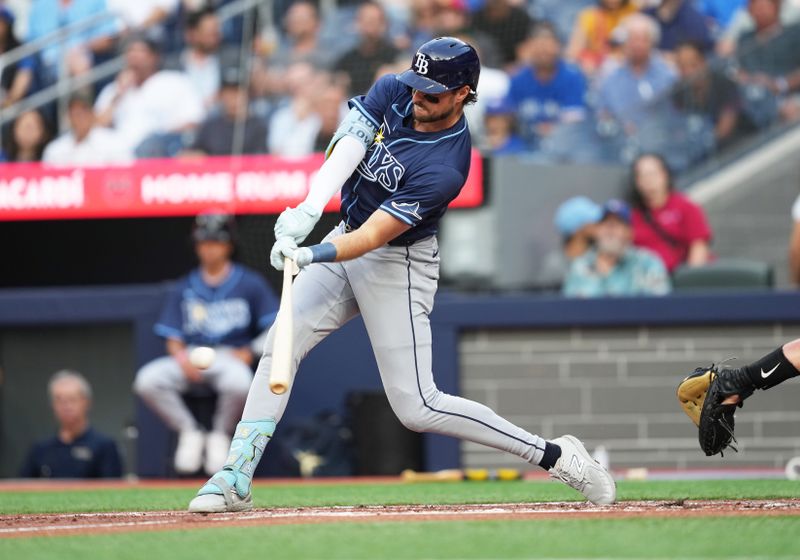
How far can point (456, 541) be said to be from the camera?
368cm

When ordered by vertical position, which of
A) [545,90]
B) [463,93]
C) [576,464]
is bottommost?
[576,464]

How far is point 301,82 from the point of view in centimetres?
1065

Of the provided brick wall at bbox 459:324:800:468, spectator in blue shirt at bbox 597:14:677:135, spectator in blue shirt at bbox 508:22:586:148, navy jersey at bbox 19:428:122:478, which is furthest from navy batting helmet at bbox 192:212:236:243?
spectator in blue shirt at bbox 597:14:677:135

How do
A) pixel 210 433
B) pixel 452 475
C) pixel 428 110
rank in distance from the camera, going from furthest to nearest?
1. pixel 210 433
2. pixel 452 475
3. pixel 428 110

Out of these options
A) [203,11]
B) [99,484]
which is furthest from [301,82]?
[99,484]

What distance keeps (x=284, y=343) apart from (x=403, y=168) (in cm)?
75

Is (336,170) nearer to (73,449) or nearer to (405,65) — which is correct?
(73,449)

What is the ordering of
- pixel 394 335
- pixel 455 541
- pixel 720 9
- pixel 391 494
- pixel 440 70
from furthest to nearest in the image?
pixel 720 9 → pixel 391 494 → pixel 394 335 → pixel 440 70 → pixel 455 541

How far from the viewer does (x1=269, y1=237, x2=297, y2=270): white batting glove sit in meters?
4.36

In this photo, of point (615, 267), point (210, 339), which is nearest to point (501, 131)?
point (615, 267)

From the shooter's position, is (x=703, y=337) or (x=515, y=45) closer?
(x=703, y=337)

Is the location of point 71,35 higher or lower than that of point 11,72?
A: higher

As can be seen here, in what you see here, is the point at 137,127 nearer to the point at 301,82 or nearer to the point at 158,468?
the point at 301,82

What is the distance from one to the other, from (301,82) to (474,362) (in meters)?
3.29
